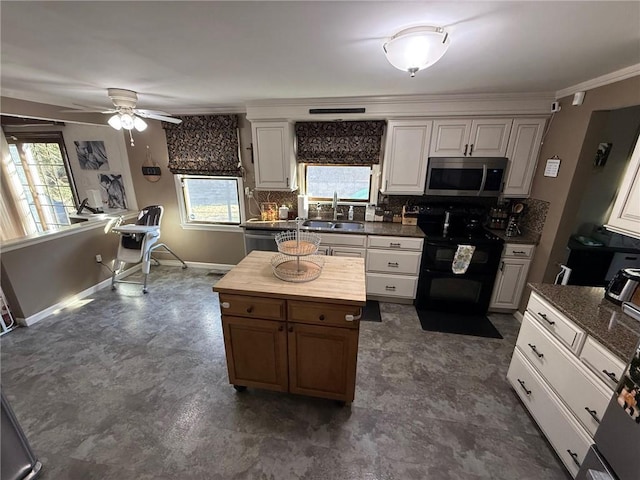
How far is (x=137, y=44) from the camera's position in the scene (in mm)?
1474

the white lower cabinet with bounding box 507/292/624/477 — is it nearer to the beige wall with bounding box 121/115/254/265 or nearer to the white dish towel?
the white dish towel

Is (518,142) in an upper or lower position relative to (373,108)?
lower

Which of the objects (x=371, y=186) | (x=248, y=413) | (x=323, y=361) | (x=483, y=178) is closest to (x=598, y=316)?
(x=323, y=361)

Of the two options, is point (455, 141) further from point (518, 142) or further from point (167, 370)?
point (167, 370)

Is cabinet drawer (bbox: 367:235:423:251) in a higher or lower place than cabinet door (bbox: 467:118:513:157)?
lower

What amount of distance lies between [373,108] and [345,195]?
44.6 inches

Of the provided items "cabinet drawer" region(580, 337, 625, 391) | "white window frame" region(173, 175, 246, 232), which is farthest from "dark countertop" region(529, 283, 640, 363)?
"white window frame" region(173, 175, 246, 232)

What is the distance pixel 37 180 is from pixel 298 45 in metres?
5.41

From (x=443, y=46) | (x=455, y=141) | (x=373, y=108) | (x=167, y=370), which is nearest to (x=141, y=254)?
(x=167, y=370)

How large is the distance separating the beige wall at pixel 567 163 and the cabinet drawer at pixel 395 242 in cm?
119

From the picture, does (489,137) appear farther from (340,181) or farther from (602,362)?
(602,362)

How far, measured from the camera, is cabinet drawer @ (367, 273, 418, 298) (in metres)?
3.04

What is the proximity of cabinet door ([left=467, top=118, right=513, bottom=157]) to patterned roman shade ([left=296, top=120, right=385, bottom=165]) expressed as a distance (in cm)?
102

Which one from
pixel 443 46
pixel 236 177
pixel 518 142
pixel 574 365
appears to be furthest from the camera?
pixel 236 177
